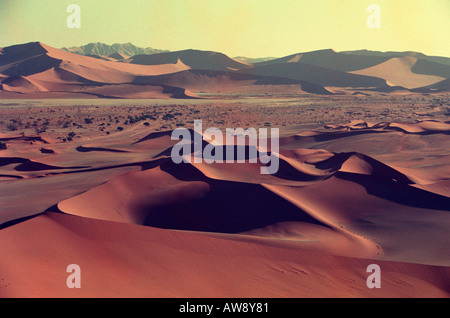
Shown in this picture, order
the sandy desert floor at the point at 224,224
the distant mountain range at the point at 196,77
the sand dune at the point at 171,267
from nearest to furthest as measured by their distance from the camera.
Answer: the sand dune at the point at 171,267 < the sandy desert floor at the point at 224,224 < the distant mountain range at the point at 196,77

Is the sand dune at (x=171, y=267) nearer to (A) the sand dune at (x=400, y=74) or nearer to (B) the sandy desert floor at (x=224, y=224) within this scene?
(B) the sandy desert floor at (x=224, y=224)

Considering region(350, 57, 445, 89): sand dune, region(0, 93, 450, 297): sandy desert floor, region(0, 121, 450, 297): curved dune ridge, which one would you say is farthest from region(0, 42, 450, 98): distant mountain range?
region(0, 121, 450, 297): curved dune ridge

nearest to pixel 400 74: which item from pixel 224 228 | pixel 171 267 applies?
pixel 224 228

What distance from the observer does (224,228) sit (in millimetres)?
11328

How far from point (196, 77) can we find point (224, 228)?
87.8m

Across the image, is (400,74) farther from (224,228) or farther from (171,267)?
(171,267)

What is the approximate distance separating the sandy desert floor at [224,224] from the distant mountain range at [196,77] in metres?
55.7

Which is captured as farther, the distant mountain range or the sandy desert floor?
the distant mountain range

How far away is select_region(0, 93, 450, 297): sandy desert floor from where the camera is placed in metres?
7.20

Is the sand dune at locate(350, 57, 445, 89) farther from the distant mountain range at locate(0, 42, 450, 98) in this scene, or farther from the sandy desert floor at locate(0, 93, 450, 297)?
the sandy desert floor at locate(0, 93, 450, 297)

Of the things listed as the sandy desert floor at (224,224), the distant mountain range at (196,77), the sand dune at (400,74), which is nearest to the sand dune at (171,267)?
the sandy desert floor at (224,224)

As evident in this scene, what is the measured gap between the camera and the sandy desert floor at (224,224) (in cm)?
720

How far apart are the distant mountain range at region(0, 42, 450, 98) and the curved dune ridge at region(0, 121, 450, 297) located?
5951 cm
